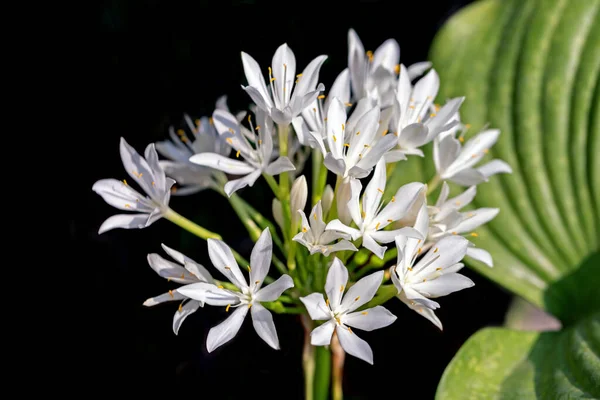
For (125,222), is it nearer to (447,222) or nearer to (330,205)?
(330,205)

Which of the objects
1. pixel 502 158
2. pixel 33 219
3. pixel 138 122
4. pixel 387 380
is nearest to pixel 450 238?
pixel 502 158

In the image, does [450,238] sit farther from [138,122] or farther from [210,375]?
[138,122]

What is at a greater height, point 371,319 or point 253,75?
point 253,75

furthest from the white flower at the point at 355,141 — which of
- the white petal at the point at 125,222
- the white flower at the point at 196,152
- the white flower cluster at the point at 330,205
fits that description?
the white petal at the point at 125,222

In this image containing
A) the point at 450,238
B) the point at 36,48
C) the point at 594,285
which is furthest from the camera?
the point at 36,48

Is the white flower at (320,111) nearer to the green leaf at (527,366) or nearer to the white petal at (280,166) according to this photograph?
the white petal at (280,166)

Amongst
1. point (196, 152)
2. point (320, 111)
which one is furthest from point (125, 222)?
point (320, 111)

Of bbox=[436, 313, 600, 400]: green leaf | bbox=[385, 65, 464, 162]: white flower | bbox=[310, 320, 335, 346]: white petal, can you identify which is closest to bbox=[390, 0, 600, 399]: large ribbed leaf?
bbox=[436, 313, 600, 400]: green leaf
